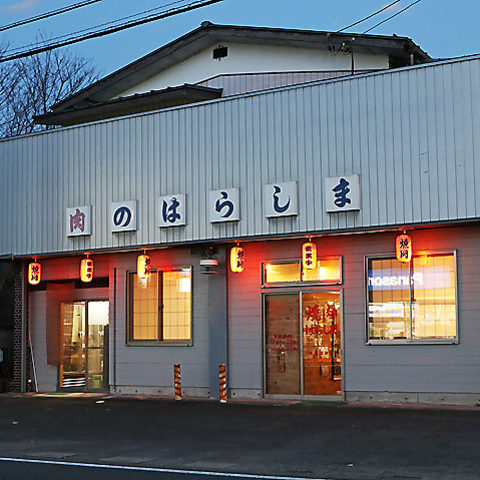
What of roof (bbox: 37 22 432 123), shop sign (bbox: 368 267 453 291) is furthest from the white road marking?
roof (bbox: 37 22 432 123)

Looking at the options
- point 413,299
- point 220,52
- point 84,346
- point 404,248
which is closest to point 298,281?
point 413,299

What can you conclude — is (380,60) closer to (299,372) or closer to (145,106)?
(145,106)

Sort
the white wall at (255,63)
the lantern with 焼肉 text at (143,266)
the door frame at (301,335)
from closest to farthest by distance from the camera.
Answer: the door frame at (301,335)
the lantern with 焼肉 text at (143,266)
the white wall at (255,63)

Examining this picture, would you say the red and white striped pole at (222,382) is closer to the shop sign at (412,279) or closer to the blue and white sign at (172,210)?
the blue and white sign at (172,210)

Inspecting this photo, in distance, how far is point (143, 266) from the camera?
2097 cm

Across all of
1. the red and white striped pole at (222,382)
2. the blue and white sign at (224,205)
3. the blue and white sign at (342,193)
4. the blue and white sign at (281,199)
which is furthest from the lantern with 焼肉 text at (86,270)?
the blue and white sign at (342,193)

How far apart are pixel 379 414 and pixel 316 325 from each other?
345 cm

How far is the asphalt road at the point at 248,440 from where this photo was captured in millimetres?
10992

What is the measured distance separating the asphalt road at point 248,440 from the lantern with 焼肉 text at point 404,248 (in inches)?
121

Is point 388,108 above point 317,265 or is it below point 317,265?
above

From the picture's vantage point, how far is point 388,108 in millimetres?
17609

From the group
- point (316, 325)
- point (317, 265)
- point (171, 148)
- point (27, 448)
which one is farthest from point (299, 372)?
point (27, 448)

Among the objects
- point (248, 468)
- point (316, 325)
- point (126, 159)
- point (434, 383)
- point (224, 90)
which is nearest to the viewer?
point (248, 468)

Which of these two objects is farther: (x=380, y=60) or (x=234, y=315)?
(x=380, y=60)
